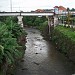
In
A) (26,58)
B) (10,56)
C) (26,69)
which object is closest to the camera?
(10,56)

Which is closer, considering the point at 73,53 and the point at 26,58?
the point at 73,53

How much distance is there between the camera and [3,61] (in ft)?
80.9

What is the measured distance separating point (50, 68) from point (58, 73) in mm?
2659

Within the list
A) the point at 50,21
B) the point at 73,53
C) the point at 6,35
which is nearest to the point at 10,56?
the point at 6,35

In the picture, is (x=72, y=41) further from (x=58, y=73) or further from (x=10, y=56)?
(x=10, y=56)

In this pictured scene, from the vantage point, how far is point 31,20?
11525 centimetres

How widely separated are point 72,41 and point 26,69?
9029 mm

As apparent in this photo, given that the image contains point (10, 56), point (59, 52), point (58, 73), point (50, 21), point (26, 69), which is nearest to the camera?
point (10, 56)

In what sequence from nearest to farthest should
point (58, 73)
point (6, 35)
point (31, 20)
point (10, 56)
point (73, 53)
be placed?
point (10, 56) < point (6, 35) < point (58, 73) < point (73, 53) < point (31, 20)

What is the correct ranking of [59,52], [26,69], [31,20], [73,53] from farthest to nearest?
[31,20] → [59,52] → [73,53] → [26,69]

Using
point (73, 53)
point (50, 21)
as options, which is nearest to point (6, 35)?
point (73, 53)

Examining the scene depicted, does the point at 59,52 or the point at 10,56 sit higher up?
the point at 10,56

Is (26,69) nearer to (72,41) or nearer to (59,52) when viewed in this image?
(72,41)

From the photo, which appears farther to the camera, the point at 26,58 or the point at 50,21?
the point at 50,21
